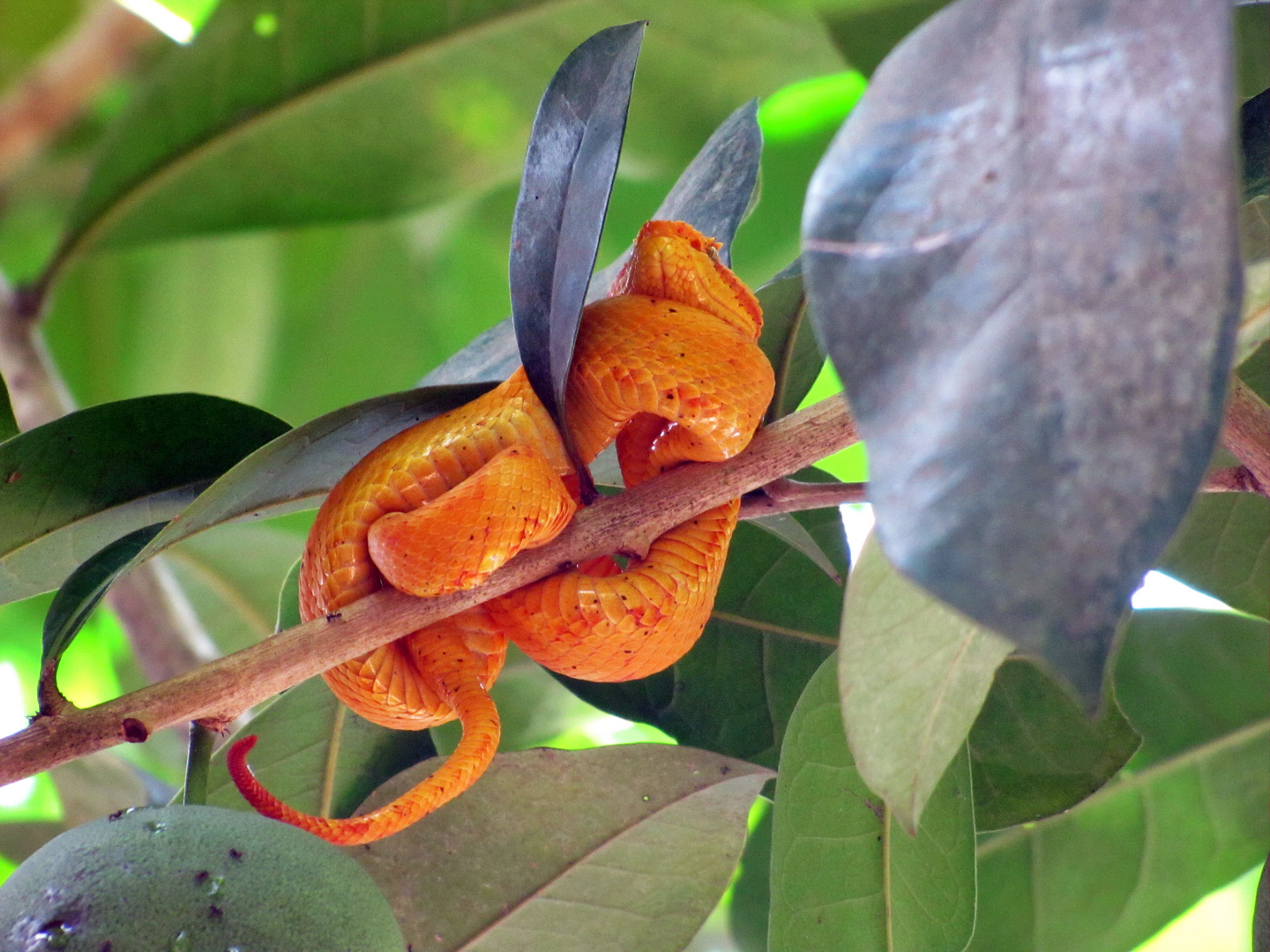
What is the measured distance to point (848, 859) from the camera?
934 mm

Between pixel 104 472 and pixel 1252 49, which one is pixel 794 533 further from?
pixel 1252 49

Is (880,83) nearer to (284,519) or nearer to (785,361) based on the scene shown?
(785,361)

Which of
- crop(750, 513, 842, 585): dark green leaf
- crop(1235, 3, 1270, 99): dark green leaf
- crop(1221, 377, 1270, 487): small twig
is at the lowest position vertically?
crop(750, 513, 842, 585): dark green leaf

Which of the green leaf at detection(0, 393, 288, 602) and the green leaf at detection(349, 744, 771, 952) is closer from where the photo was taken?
the green leaf at detection(0, 393, 288, 602)

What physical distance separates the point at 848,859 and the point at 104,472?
670 mm

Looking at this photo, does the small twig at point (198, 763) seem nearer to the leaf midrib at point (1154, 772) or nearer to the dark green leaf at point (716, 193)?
the dark green leaf at point (716, 193)

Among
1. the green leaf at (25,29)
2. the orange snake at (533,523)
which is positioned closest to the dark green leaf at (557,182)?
the orange snake at (533,523)

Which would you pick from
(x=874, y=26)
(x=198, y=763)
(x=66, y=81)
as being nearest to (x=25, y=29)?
(x=66, y=81)

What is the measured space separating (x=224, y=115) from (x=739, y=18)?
80cm

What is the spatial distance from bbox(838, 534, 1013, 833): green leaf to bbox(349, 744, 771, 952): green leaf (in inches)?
11.3

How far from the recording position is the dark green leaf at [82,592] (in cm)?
80

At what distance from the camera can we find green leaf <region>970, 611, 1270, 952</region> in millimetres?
1343

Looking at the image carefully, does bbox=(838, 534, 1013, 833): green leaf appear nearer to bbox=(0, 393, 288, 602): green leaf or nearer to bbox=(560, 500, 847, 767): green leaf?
bbox=(560, 500, 847, 767): green leaf

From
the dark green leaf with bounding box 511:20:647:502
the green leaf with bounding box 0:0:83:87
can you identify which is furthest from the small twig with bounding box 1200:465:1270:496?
the green leaf with bounding box 0:0:83:87
